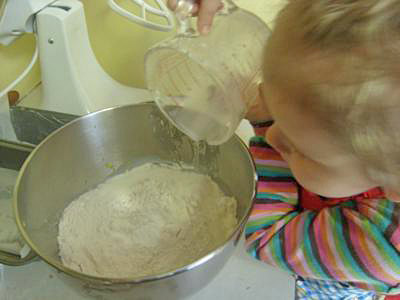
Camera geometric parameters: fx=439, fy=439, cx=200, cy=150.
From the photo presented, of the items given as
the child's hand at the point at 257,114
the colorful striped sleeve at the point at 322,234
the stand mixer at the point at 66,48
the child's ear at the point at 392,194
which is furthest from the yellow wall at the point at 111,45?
the child's ear at the point at 392,194

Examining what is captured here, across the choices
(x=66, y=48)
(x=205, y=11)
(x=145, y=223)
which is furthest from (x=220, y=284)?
(x=66, y=48)

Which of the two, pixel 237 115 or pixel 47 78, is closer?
pixel 237 115

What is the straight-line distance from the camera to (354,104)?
36 centimetres

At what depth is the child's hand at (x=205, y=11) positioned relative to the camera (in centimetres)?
50

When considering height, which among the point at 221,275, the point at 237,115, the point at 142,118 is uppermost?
the point at 237,115

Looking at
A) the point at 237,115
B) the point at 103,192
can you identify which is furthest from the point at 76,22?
the point at 237,115

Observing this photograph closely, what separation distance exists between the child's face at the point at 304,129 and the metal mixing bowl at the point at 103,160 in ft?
0.31

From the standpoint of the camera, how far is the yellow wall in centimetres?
82

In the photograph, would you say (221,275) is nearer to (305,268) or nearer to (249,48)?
(305,268)

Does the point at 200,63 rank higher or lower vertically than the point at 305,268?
higher

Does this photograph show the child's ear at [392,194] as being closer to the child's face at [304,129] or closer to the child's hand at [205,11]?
the child's face at [304,129]

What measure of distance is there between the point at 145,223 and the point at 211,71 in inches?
12.0

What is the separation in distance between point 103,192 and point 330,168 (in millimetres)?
420

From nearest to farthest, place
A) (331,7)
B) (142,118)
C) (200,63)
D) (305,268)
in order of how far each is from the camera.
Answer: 1. (331,7)
2. (200,63)
3. (305,268)
4. (142,118)
